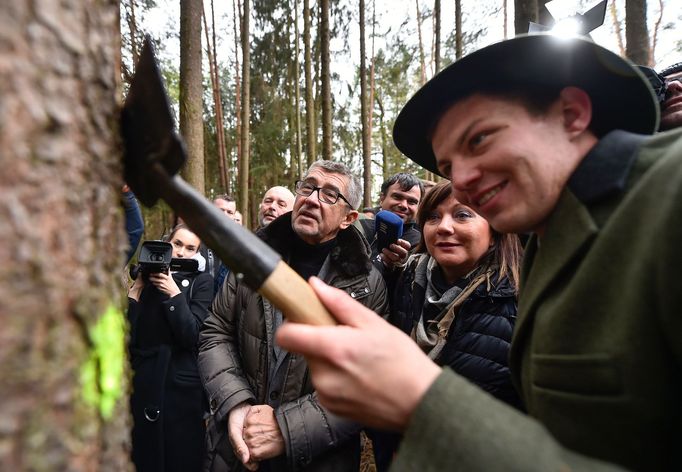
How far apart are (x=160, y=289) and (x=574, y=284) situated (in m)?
2.73

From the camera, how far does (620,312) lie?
88cm

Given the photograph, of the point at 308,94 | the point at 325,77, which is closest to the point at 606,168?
the point at 325,77

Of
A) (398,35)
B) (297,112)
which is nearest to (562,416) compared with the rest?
(297,112)

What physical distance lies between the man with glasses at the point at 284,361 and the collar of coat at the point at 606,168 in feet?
5.02

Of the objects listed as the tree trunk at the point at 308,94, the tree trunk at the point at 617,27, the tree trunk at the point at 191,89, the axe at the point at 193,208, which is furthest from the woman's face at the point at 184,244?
the tree trunk at the point at 617,27

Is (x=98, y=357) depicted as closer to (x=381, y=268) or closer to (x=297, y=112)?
(x=381, y=268)

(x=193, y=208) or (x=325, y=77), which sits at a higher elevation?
(x=325, y=77)

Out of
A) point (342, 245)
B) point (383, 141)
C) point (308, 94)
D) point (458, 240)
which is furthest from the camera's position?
point (383, 141)

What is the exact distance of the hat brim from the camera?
1.24 m

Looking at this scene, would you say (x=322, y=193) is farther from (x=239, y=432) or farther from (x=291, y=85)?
(x=291, y=85)

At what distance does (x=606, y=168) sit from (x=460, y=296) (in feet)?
3.99

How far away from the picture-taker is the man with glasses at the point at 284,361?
81.6 inches

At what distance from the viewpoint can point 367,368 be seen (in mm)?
804

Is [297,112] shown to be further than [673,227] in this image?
Yes
